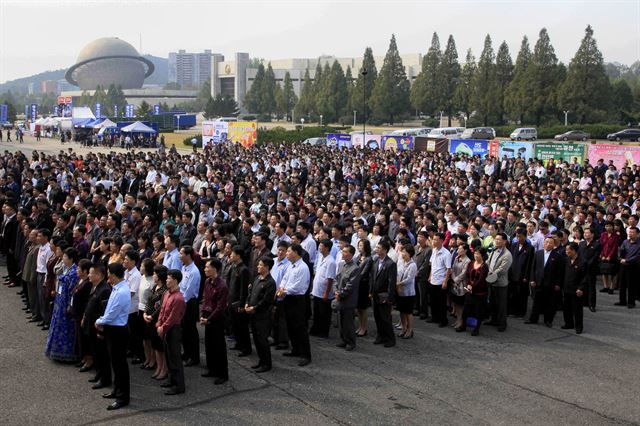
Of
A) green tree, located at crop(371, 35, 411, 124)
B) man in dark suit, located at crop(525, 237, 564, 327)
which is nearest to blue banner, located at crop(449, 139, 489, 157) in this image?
man in dark suit, located at crop(525, 237, 564, 327)

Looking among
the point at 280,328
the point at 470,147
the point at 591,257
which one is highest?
the point at 470,147

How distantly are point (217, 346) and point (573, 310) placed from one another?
5.62 meters

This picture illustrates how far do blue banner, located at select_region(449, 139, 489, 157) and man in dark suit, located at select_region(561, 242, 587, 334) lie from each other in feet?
61.3

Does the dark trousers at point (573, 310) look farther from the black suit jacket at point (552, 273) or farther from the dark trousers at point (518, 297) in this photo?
the dark trousers at point (518, 297)

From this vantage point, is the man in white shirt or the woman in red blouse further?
the woman in red blouse

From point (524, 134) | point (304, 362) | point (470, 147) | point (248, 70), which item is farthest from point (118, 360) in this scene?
point (248, 70)

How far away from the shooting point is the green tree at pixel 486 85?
60.6 meters

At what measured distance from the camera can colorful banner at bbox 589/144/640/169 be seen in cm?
2358

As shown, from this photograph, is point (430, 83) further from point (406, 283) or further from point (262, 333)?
point (262, 333)

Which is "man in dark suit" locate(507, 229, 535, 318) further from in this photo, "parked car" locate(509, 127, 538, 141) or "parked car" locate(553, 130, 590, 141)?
"parked car" locate(553, 130, 590, 141)

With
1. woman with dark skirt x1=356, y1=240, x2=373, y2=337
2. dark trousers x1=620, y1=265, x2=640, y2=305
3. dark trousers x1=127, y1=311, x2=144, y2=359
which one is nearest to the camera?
dark trousers x1=127, y1=311, x2=144, y2=359

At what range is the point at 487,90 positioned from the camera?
201 feet

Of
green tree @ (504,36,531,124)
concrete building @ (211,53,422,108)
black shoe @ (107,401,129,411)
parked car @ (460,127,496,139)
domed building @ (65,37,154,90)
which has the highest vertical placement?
domed building @ (65,37,154,90)

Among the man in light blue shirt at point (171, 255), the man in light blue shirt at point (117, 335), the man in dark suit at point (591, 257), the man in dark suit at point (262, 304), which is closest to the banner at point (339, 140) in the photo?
the man in dark suit at point (591, 257)
